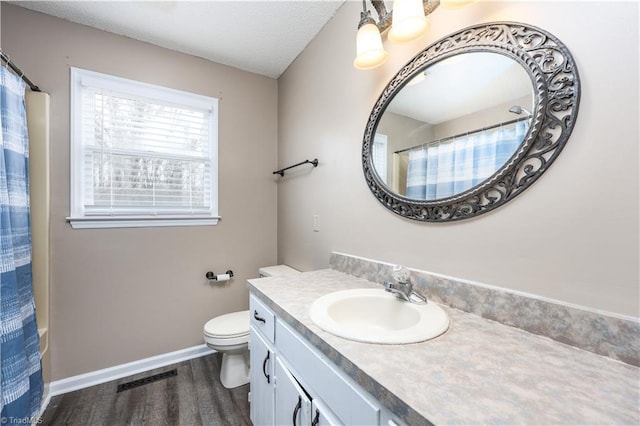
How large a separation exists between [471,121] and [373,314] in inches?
35.1

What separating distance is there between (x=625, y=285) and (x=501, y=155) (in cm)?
47

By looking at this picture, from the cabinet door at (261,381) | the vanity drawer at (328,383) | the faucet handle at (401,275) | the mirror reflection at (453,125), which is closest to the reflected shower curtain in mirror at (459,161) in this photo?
the mirror reflection at (453,125)

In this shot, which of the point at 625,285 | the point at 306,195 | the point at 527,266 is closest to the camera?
the point at 625,285

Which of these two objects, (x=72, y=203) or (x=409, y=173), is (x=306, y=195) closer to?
(x=409, y=173)

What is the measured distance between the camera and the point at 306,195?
2029 millimetres

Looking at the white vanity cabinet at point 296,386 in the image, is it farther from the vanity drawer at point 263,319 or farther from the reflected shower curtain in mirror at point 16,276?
the reflected shower curtain in mirror at point 16,276

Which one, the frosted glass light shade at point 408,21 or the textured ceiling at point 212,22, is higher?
the textured ceiling at point 212,22

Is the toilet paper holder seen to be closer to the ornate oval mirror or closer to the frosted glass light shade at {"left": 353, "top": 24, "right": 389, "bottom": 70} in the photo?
the ornate oval mirror

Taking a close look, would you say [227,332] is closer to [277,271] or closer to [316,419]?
[277,271]

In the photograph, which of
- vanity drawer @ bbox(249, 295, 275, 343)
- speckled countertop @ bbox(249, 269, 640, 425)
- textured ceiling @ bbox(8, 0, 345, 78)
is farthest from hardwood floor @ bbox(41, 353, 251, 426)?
textured ceiling @ bbox(8, 0, 345, 78)

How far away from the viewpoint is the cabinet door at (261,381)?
1138mm

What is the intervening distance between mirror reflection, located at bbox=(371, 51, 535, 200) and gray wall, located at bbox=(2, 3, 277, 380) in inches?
57.3

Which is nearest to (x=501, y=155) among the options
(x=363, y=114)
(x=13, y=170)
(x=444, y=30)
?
(x=444, y=30)

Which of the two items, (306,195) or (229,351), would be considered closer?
(229,351)
